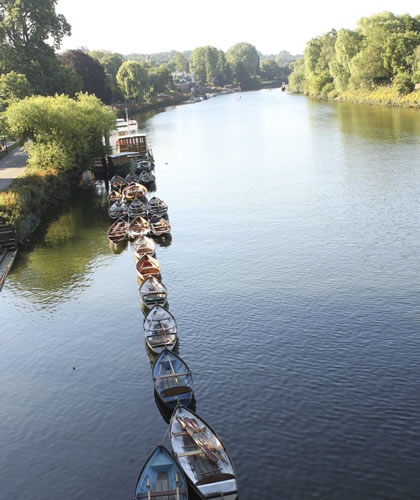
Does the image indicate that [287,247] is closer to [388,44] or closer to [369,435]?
[369,435]

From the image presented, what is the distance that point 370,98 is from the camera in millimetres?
136750

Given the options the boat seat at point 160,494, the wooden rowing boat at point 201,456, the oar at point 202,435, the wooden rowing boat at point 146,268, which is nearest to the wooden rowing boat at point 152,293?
the wooden rowing boat at point 146,268

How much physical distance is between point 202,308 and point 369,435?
1424 centimetres

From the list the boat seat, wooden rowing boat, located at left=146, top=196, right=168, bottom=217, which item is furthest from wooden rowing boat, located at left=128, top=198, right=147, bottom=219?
the boat seat

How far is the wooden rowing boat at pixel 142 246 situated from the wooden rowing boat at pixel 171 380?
15768 millimetres

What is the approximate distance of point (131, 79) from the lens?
7219 inches

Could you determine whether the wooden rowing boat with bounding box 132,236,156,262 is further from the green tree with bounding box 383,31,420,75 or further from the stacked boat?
the green tree with bounding box 383,31,420,75

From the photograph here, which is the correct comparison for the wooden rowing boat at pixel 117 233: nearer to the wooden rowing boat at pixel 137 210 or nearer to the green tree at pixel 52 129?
the wooden rowing boat at pixel 137 210

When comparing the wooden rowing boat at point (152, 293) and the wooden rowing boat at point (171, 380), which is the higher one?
the wooden rowing boat at point (152, 293)

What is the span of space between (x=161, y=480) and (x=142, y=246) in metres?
25.7

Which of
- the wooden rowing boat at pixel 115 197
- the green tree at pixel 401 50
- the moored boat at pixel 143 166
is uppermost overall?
the green tree at pixel 401 50

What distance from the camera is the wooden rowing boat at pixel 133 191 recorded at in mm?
61094

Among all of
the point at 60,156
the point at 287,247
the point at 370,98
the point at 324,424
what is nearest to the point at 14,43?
the point at 60,156

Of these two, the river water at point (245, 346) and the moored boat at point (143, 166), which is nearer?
the river water at point (245, 346)
